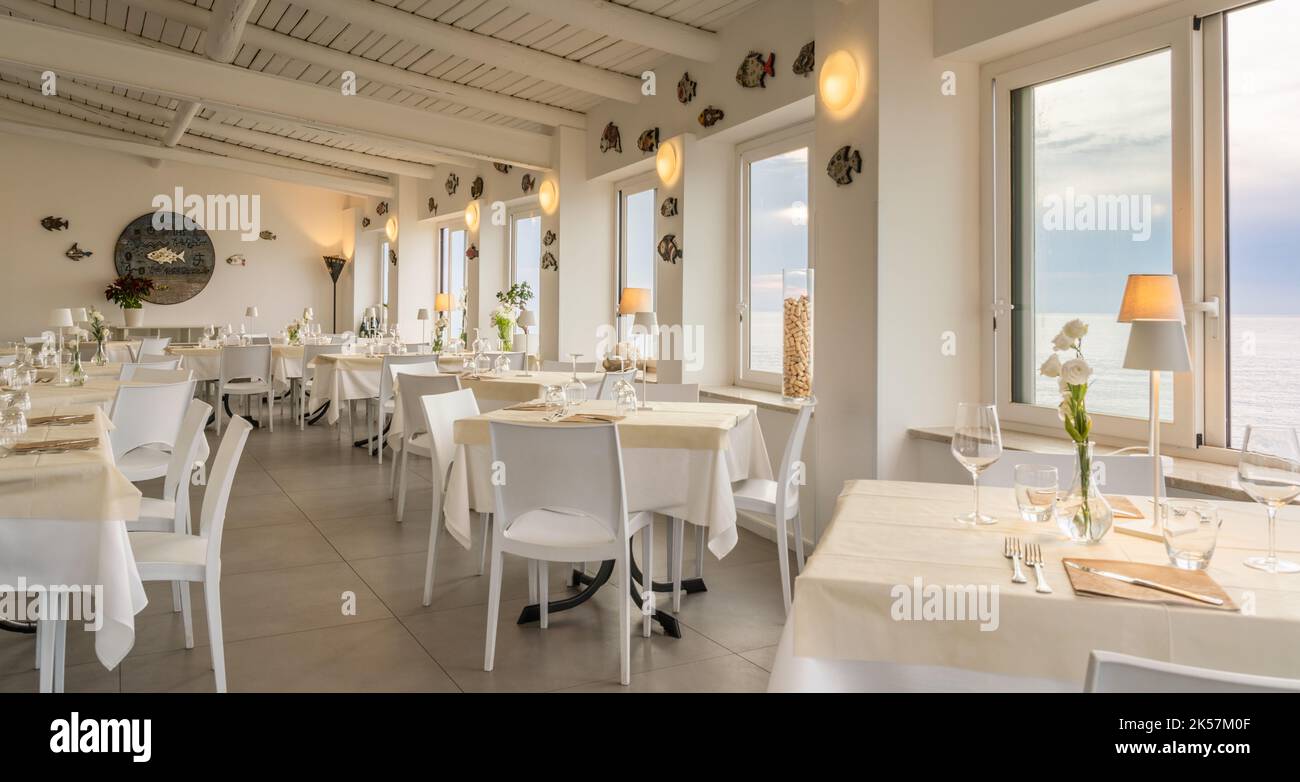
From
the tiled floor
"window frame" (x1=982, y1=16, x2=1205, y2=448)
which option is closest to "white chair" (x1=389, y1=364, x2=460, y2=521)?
the tiled floor

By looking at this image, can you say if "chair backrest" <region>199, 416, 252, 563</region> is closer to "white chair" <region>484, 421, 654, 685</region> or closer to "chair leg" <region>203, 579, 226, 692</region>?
"chair leg" <region>203, 579, 226, 692</region>

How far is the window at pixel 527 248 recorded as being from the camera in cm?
923

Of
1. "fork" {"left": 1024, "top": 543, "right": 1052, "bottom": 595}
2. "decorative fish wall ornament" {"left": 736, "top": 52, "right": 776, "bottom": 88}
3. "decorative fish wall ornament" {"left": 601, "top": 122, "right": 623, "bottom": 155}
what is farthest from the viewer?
"decorative fish wall ornament" {"left": 601, "top": 122, "right": 623, "bottom": 155}

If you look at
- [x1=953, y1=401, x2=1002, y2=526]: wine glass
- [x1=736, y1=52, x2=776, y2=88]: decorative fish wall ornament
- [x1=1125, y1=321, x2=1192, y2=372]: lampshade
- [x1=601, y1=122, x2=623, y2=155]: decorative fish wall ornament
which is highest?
[x1=601, y1=122, x2=623, y2=155]: decorative fish wall ornament

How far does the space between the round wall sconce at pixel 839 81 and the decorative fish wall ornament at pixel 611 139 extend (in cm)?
309

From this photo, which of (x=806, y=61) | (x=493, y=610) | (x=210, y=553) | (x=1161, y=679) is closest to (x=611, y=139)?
(x=806, y=61)

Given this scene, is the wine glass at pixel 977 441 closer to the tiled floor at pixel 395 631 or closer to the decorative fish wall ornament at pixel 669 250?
the tiled floor at pixel 395 631

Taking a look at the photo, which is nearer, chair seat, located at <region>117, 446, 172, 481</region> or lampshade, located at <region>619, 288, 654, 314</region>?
chair seat, located at <region>117, 446, 172, 481</region>

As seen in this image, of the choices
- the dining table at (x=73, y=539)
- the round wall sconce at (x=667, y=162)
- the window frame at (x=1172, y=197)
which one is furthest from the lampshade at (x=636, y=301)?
the dining table at (x=73, y=539)

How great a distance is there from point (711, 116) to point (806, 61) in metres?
1.05

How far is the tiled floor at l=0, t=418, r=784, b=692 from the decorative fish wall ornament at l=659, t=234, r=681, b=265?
6.99 feet

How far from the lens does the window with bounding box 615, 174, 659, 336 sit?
7.30 metres

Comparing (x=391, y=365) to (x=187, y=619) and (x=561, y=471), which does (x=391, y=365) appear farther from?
(x=561, y=471)
